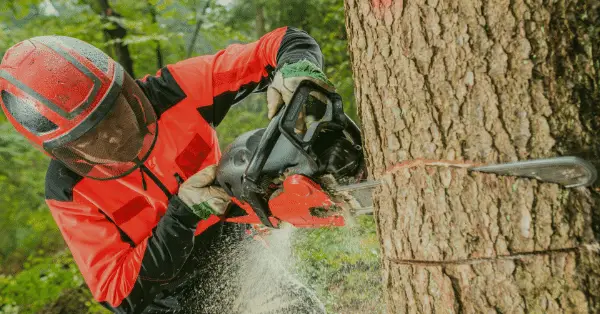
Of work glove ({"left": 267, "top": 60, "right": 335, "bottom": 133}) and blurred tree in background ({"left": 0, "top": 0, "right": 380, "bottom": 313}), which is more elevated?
work glove ({"left": 267, "top": 60, "right": 335, "bottom": 133})

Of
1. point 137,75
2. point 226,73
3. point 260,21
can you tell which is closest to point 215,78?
point 226,73

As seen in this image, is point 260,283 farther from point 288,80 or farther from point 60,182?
point 288,80

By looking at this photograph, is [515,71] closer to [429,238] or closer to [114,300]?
[429,238]

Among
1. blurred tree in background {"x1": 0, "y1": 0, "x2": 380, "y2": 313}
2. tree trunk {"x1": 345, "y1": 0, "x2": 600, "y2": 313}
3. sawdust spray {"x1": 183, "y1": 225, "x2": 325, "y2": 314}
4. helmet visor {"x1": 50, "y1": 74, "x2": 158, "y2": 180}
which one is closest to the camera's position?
tree trunk {"x1": 345, "y1": 0, "x2": 600, "y2": 313}

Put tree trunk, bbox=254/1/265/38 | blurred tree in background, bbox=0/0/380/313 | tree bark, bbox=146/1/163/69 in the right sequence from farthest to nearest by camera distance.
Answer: tree trunk, bbox=254/1/265/38
tree bark, bbox=146/1/163/69
blurred tree in background, bbox=0/0/380/313

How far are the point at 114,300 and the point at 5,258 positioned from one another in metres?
7.37

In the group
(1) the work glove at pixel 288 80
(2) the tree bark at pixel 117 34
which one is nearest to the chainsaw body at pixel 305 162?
(1) the work glove at pixel 288 80

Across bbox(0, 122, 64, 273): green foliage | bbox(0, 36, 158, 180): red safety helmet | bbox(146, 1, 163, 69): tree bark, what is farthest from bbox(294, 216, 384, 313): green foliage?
bbox(146, 1, 163, 69): tree bark

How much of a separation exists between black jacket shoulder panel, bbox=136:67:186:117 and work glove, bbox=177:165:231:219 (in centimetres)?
68

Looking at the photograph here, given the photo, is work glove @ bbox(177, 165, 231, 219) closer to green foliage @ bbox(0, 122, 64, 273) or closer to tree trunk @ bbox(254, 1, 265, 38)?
green foliage @ bbox(0, 122, 64, 273)

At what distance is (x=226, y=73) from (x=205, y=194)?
84 cm

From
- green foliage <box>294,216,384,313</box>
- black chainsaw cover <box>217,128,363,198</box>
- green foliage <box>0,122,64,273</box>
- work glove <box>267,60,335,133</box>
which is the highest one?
work glove <box>267,60,335,133</box>

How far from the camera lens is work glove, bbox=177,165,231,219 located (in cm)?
197

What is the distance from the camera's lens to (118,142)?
7.14 feet
